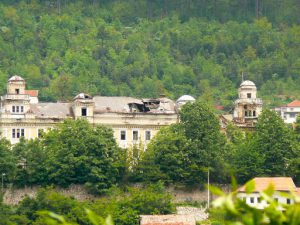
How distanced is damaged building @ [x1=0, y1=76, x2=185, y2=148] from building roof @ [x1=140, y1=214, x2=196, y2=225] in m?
14.3

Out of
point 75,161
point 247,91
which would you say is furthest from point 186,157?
point 247,91

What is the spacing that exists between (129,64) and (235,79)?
36.0ft

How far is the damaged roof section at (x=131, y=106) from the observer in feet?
248

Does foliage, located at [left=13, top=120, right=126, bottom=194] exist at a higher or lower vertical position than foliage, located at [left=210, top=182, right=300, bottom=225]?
higher

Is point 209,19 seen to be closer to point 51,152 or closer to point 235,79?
point 235,79

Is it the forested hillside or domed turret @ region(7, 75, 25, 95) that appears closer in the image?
domed turret @ region(7, 75, 25, 95)

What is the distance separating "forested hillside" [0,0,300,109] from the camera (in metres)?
Result: 116

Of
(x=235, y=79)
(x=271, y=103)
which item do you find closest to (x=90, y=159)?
(x=271, y=103)

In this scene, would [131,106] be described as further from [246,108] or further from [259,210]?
[259,210]

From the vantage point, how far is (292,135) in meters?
71.2

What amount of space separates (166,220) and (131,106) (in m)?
19.8

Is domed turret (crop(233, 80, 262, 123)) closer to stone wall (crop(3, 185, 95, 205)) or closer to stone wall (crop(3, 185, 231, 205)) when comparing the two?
stone wall (crop(3, 185, 231, 205))

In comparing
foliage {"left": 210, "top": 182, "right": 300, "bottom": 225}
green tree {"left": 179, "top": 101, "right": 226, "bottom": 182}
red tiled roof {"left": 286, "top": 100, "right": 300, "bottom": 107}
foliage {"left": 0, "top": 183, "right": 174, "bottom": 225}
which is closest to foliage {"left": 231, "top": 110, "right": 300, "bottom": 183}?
green tree {"left": 179, "top": 101, "right": 226, "bottom": 182}

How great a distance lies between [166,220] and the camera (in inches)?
2254
